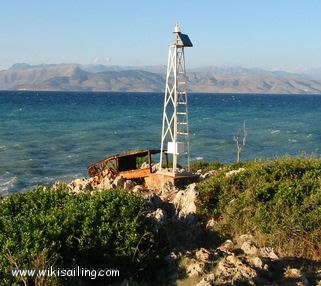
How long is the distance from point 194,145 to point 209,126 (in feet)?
73.7

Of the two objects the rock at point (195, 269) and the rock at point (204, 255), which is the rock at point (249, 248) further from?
the rock at point (195, 269)

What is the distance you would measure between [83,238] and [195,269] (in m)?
2.44

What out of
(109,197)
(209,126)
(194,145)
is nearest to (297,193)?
(109,197)

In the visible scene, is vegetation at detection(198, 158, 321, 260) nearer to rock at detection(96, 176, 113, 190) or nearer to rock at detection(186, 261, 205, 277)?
rock at detection(186, 261, 205, 277)

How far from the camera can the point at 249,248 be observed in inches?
464

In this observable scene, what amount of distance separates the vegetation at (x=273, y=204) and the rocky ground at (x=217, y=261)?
1.29 ft

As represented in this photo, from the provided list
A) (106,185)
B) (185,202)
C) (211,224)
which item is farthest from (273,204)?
(106,185)

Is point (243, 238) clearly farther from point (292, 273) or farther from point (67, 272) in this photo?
point (67, 272)

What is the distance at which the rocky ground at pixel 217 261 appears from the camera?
10.4 metres

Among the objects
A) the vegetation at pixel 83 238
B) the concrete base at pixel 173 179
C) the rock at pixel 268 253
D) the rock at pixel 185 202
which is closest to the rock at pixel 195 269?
the vegetation at pixel 83 238

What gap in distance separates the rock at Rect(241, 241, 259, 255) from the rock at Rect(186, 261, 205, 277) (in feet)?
4.55

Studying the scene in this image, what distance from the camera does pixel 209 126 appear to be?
76375 millimetres

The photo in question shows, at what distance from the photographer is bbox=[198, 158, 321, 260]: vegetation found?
12477 millimetres

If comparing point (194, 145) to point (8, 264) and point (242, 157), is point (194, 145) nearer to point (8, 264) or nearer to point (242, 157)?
point (242, 157)
